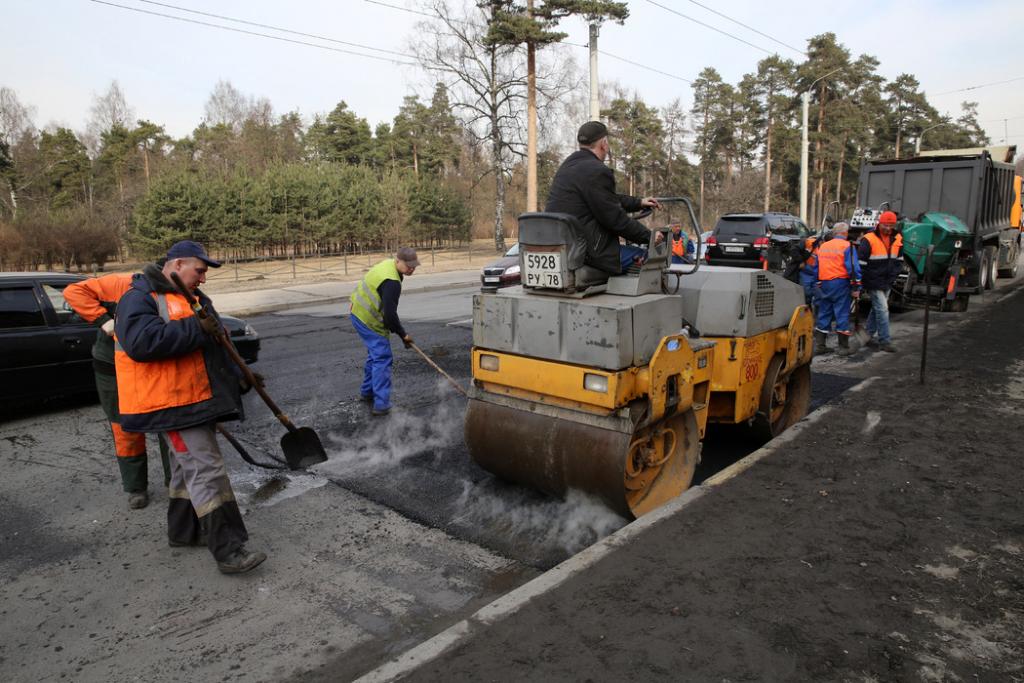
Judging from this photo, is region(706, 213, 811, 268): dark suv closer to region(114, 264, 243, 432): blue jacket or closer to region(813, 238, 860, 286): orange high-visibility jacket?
region(813, 238, 860, 286): orange high-visibility jacket

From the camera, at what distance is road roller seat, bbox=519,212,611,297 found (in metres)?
4.12

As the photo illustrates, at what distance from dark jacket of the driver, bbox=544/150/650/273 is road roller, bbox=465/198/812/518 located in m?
0.09

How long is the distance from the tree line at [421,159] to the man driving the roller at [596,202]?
23107 mm

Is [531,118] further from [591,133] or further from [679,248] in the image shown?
[591,133]

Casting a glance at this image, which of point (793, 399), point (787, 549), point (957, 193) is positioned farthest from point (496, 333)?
→ point (957, 193)

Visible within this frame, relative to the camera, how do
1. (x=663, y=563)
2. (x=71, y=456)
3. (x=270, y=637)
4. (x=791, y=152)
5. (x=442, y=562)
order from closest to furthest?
(x=270, y=637) → (x=663, y=563) → (x=442, y=562) → (x=71, y=456) → (x=791, y=152)

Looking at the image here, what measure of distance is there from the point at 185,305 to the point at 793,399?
16.5ft

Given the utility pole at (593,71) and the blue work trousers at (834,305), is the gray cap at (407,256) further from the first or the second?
the utility pole at (593,71)

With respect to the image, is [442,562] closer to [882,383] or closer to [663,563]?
[663,563]

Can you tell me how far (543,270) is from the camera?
4.25 meters

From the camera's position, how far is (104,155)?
4556 centimetres

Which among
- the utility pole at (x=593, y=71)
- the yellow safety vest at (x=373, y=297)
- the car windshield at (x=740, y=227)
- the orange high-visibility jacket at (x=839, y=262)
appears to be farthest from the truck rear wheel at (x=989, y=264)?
the yellow safety vest at (x=373, y=297)

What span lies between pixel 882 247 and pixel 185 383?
30.1 feet

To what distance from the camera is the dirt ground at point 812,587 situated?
2.61 metres
